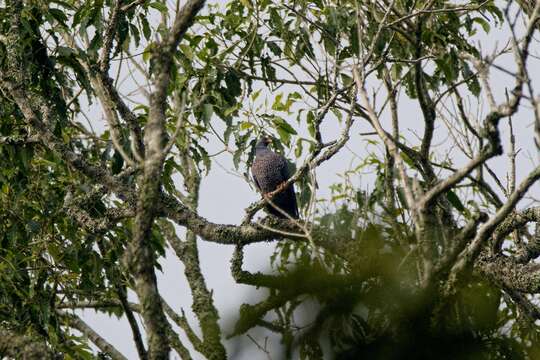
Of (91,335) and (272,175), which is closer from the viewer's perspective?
(91,335)

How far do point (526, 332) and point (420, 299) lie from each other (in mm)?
373

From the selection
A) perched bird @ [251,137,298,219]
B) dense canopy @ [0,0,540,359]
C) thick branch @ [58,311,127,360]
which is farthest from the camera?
perched bird @ [251,137,298,219]

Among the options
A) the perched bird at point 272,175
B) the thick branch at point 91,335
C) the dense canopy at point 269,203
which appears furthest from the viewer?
the perched bird at point 272,175

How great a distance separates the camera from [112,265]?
512 cm

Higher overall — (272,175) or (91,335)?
(272,175)

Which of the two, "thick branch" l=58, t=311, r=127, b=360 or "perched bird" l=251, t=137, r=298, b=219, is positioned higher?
"perched bird" l=251, t=137, r=298, b=219

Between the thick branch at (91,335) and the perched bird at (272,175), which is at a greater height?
the perched bird at (272,175)

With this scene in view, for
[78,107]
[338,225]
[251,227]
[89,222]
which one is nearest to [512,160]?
[251,227]

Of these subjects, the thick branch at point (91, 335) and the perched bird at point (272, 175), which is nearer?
the thick branch at point (91, 335)

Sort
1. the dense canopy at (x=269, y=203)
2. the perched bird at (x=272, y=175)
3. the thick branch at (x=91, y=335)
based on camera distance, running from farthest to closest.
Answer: the perched bird at (x=272, y=175), the thick branch at (x=91, y=335), the dense canopy at (x=269, y=203)

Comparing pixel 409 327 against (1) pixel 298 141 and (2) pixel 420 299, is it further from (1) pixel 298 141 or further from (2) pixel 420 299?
(1) pixel 298 141

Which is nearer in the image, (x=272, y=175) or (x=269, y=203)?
(x=269, y=203)

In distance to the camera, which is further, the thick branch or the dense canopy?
the thick branch

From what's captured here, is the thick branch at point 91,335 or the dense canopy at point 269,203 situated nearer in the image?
the dense canopy at point 269,203
